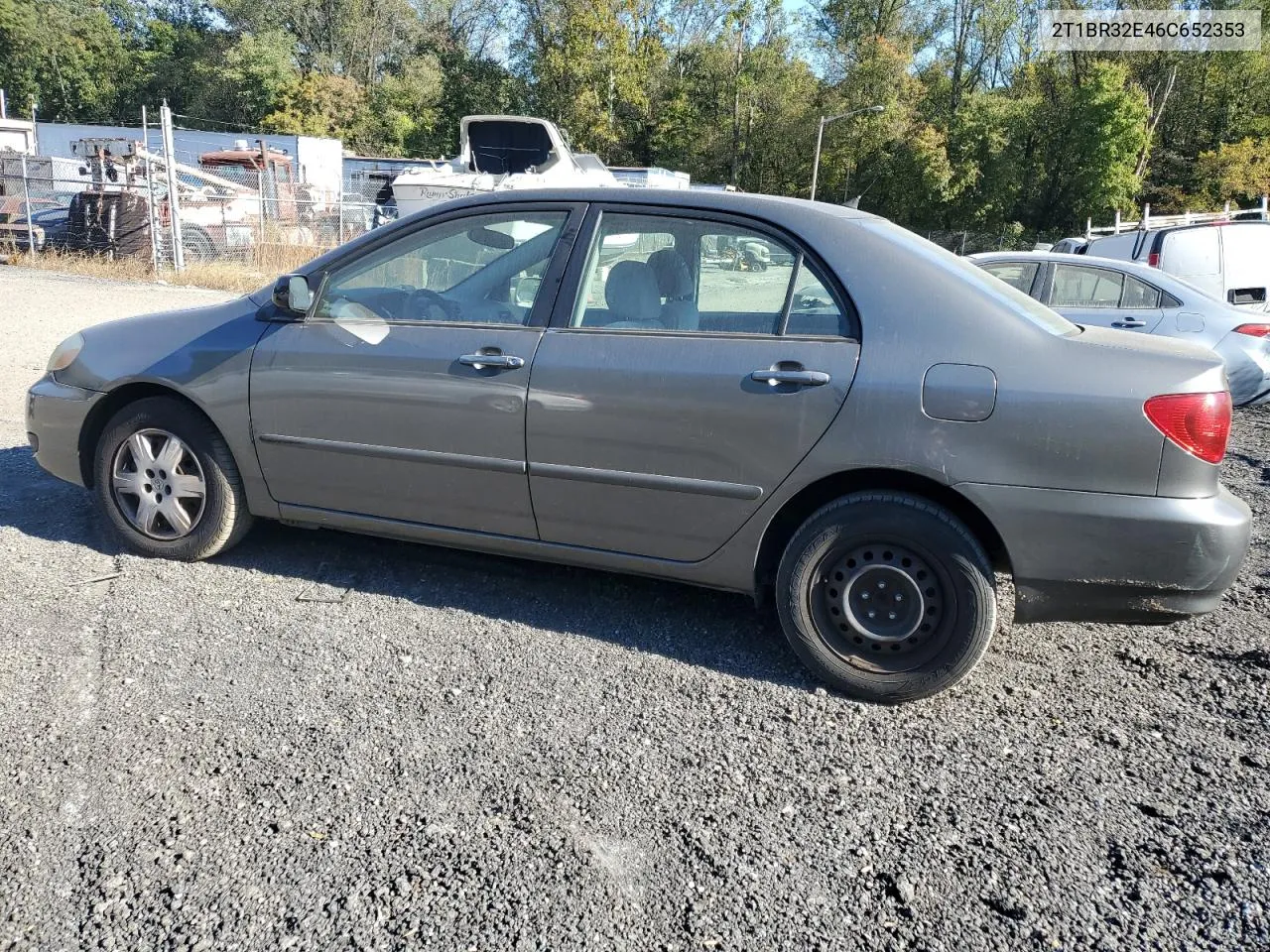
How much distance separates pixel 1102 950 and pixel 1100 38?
5459 cm

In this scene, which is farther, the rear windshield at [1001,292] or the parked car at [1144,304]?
the parked car at [1144,304]

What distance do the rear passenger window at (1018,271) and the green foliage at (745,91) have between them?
133 feet

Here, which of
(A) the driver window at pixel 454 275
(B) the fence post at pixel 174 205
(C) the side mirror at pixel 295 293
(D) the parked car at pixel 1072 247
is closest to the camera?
(A) the driver window at pixel 454 275

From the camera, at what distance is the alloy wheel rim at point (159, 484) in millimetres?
4145

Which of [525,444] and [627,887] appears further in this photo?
[525,444]

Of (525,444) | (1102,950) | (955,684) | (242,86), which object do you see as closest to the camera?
(1102,950)

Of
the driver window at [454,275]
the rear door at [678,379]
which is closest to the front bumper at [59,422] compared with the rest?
the driver window at [454,275]

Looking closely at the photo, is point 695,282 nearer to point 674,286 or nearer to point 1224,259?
point 674,286

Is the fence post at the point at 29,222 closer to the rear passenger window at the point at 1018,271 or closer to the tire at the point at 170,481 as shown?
the tire at the point at 170,481

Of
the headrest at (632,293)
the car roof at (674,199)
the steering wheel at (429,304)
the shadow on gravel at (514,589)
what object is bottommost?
the shadow on gravel at (514,589)

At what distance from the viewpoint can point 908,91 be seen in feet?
167

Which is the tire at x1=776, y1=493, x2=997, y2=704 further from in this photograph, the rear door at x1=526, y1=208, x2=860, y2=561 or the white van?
the white van

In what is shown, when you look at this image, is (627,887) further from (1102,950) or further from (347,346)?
(347,346)

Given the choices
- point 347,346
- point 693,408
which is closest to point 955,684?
point 693,408
